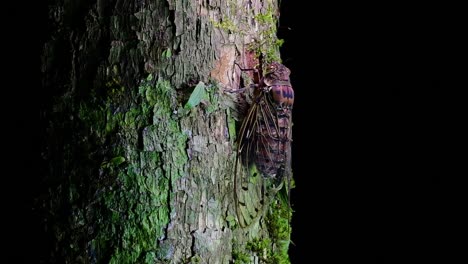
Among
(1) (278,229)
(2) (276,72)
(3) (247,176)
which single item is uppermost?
(2) (276,72)

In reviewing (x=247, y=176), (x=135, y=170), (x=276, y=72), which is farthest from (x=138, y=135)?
(x=276, y=72)

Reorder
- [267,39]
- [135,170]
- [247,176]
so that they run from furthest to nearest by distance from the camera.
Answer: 1. [267,39]
2. [247,176]
3. [135,170]

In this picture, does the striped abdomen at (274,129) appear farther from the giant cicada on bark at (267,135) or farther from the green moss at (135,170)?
the green moss at (135,170)

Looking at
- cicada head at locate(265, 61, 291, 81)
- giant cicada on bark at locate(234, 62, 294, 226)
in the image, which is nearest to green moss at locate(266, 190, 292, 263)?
giant cicada on bark at locate(234, 62, 294, 226)

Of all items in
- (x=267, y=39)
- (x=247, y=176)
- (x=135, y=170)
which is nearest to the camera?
(x=135, y=170)

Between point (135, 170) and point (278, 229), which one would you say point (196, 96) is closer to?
point (135, 170)

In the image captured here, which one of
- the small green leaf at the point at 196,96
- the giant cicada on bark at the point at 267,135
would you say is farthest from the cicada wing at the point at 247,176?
the small green leaf at the point at 196,96

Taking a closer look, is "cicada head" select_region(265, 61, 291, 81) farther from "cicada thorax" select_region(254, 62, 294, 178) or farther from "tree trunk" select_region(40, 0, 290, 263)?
"tree trunk" select_region(40, 0, 290, 263)
